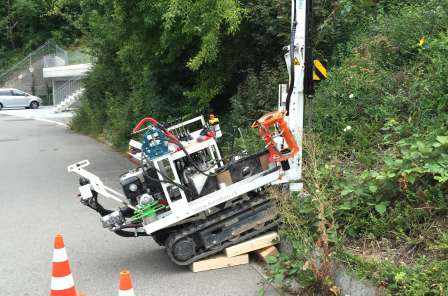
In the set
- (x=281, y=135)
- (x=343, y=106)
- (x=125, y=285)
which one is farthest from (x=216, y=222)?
(x=343, y=106)

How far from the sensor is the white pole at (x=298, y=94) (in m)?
6.09

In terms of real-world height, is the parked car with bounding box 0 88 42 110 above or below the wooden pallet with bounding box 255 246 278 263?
below

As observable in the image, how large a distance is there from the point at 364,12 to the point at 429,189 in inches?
229

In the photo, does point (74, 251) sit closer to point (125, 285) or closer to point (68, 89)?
point (125, 285)

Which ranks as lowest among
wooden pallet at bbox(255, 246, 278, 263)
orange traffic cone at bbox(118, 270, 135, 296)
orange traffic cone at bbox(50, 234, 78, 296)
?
wooden pallet at bbox(255, 246, 278, 263)

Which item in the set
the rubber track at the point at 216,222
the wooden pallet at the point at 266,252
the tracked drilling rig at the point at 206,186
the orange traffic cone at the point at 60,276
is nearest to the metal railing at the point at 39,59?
the tracked drilling rig at the point at 206,186

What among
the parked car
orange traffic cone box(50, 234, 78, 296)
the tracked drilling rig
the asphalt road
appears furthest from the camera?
the parked car

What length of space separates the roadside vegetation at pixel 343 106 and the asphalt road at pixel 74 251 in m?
0.87

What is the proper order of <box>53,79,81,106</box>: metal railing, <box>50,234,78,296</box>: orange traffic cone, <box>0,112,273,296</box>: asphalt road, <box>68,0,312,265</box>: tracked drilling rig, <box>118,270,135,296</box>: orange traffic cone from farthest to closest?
<box>53,79,81,106</box>: metal railing
<box>68,0,312,265</box>: tracked drilling rig
<box>0,112,273,296</box>: asphalt road
<box>50,234,78,296</box>: orange traffic cone
<box>118,270,135,296</box>: orange traffic cone

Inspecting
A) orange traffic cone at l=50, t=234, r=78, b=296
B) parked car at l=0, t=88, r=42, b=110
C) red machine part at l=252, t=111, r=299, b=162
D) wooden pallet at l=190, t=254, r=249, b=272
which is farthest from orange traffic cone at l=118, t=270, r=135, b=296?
parked car at l=0, t=88, r=42, b=110

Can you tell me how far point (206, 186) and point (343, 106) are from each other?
100.0 inches

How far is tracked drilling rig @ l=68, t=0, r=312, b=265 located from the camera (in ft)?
19.6

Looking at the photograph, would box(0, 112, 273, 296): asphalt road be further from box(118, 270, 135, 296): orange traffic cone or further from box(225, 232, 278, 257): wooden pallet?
box(118, 270, 135, 296): orange traffic cone

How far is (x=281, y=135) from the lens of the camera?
608cm
